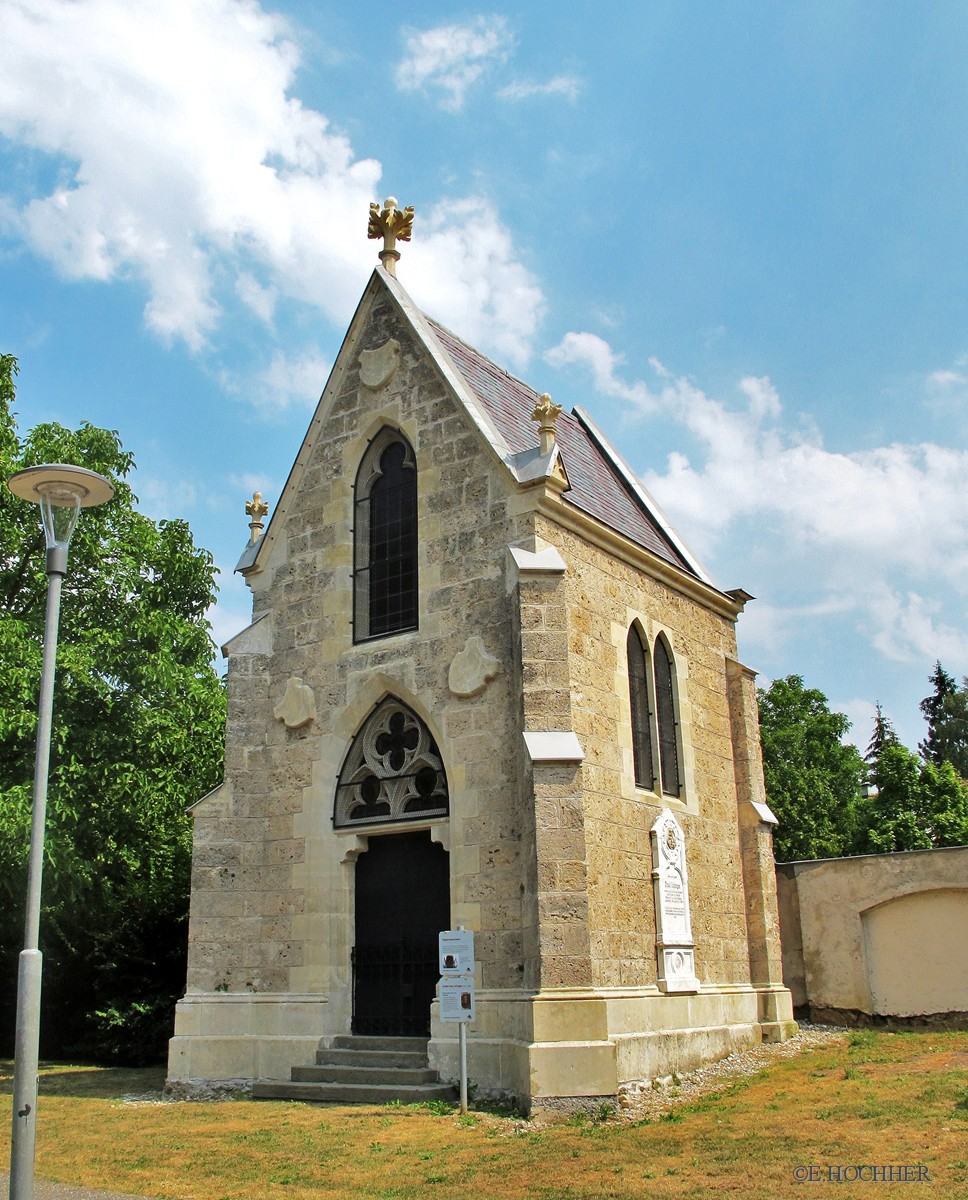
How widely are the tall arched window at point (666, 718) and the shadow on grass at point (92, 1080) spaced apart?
322 inches

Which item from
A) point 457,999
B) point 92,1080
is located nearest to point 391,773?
point 457,999

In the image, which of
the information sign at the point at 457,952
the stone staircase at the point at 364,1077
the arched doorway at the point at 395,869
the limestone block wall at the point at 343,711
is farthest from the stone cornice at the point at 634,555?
the stone staircase at the point at 364,1077

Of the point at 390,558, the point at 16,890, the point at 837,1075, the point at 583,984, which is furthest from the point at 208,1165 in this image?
the point at 16,890

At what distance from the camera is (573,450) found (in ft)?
64.5

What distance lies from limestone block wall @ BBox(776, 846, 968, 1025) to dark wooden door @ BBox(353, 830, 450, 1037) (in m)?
7.53

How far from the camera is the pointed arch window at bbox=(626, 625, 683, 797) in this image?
1591cm

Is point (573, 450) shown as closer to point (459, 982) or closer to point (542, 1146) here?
point (459, 982)

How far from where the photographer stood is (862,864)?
18734 millimetres

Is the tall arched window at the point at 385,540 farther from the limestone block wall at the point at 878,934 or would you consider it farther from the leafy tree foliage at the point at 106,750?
the limestone block wall at the point at 878,934

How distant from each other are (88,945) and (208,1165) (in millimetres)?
12625

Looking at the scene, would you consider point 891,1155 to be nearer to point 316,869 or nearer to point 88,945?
point 316,869

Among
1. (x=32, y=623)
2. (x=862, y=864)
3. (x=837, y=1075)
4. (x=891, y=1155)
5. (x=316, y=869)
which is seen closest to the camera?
(x=891, y=1155)

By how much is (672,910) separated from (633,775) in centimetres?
184

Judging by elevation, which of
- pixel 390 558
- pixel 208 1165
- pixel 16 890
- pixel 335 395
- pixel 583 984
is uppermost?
pixel 335 395
